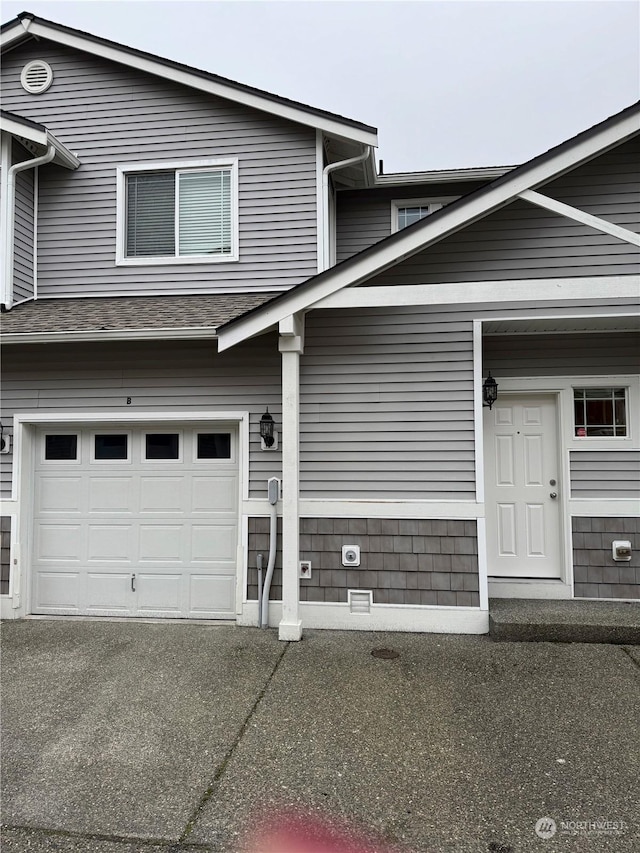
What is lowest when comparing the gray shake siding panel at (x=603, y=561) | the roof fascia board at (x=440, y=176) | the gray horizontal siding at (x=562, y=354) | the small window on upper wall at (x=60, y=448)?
the gray shake siding panel at (x=603, y=561)

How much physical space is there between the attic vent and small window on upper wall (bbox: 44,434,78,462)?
452 centimetres

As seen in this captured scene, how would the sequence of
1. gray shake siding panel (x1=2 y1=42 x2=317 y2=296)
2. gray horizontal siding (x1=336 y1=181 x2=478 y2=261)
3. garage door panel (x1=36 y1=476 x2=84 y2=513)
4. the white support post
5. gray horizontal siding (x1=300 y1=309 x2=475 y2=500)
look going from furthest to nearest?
gray horizontal siding (x1=336 y1=181 x2=478 y2=261)
gray shake siding panel (x1=2 y1=42 x2=317 y2=296)
garage door panel (x1=36 y1=476 x2=84 y2=513)
gray horizontal siding (x1=300 y1=309 x2=475 y2=500)
the white support post

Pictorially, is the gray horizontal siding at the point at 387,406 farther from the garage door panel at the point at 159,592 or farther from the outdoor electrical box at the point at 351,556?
the garage door panel at the point at 159,592

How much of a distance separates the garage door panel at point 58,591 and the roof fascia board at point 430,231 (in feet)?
10.0

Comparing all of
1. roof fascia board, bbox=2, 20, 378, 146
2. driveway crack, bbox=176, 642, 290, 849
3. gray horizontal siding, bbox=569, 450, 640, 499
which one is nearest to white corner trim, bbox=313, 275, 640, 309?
gray horizontal siding, bbox=569, 450, 640, 499

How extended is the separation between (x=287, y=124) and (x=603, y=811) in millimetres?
6711

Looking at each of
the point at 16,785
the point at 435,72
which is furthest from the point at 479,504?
the point at 435,72

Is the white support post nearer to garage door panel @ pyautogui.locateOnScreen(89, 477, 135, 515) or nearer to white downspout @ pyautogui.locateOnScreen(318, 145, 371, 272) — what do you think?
white downspout @ pyautogui.locateOnScreen(318, 145, 371, 272)

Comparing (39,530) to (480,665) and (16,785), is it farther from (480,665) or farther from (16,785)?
(480,665)

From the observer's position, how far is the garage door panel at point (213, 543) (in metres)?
5.31

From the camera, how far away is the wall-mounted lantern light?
16.5ft

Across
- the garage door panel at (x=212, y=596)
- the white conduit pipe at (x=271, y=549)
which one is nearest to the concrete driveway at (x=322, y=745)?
the white conduit pipe at (x=271, y=549)

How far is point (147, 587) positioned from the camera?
5.39 meters

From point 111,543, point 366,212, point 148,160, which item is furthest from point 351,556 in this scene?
point 148,160
